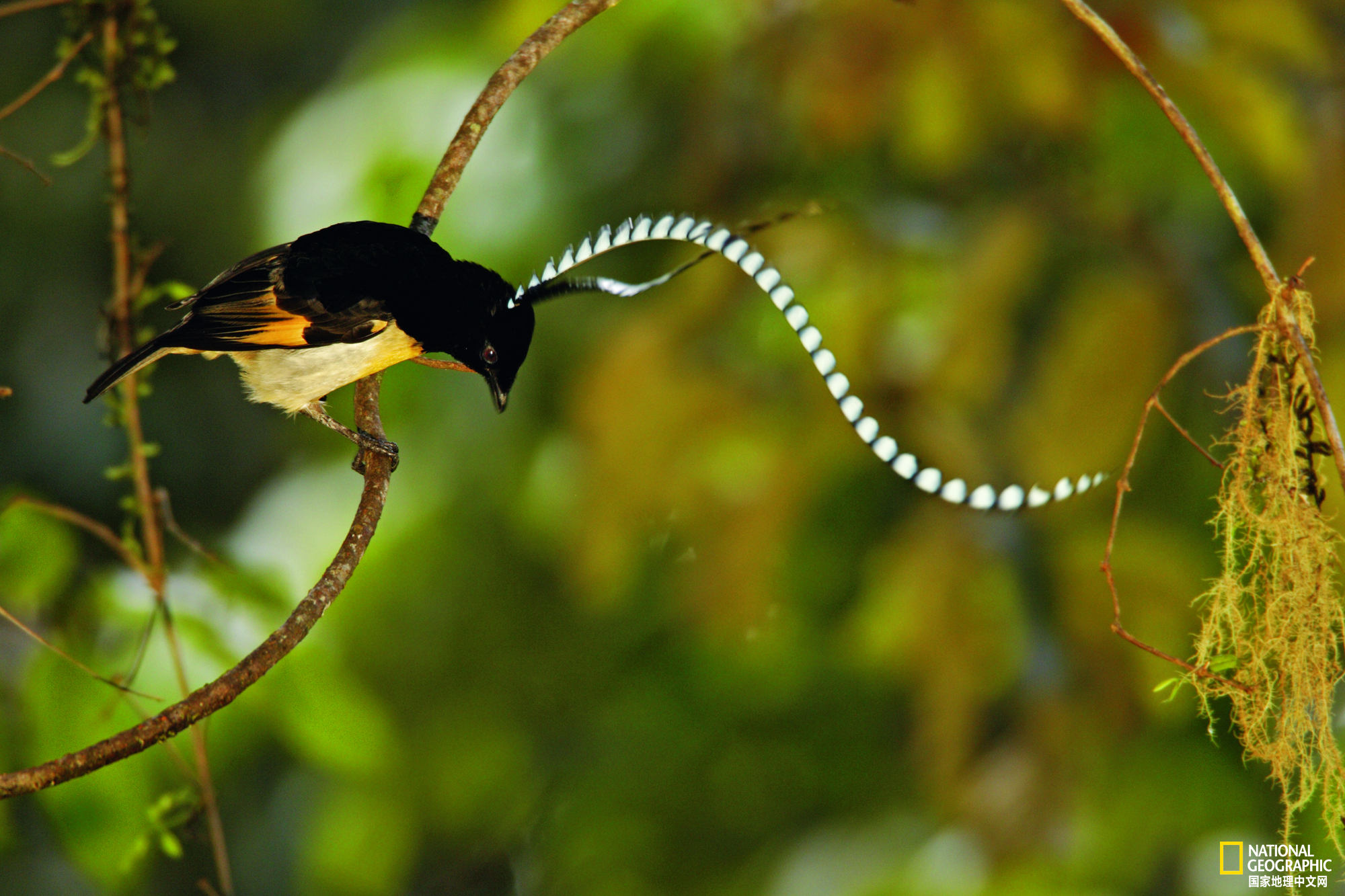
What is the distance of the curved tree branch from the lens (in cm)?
59

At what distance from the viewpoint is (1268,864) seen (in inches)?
62.4

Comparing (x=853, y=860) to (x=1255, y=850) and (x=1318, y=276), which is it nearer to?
(x=1255, y=850)

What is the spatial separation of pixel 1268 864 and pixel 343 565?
1438 millimetres

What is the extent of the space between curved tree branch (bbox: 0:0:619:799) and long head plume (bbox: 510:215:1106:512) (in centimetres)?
→ 13

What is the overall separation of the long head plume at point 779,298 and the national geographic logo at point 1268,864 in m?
0.77

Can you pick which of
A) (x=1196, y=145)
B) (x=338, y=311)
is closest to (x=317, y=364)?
(x=338, y=311)

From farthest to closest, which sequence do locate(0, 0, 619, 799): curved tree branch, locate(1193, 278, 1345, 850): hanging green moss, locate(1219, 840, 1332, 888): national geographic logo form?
locate(1219, 840, 1332, 888): national geographic logo → locate(1193, 278, 1345, 850): hanging green moss → locate(0, 0, 619, 799): curved tree branch

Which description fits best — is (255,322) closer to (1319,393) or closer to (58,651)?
(58,651)

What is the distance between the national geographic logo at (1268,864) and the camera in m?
1.46

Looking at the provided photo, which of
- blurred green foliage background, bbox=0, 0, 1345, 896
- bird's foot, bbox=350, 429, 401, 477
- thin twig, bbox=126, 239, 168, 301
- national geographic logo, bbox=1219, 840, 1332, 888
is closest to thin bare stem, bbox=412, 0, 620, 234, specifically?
bird's foot, bbox=350, 429, 401, 477

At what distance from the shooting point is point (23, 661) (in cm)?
147

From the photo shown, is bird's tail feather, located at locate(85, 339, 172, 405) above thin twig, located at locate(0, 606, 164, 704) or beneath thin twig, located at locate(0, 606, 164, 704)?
Answer: above

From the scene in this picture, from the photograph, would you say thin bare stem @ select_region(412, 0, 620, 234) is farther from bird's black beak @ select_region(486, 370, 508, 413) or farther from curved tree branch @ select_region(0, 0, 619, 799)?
bird's black beak @ select_region(486, 370, 508, 413)

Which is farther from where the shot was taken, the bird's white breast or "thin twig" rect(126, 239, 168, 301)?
"thin twig" rect(126, 239, 168, 301)
